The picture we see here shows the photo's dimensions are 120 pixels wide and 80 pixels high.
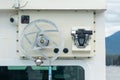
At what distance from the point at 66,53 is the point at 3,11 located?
0.81m

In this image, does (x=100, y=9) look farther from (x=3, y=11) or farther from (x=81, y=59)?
(x=3, y=11)

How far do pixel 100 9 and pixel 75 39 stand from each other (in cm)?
41

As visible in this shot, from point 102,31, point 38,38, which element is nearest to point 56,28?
point 38,38

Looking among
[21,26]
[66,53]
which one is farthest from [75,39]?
[21,26]

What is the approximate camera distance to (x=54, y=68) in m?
4.83

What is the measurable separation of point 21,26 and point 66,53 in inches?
21.2

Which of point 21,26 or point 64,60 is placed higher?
point 21,26

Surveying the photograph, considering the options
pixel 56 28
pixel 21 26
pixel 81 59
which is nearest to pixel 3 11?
pixel 21 26

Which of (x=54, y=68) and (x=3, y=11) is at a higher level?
(x=3, y=11)

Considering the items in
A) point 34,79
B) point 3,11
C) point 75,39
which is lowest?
point 34,79

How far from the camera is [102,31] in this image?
16.0ft

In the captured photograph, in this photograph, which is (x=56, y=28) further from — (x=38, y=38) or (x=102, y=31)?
(x=102, y=31)

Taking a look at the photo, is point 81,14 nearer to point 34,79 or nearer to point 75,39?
point 75,39

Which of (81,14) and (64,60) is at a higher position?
(81,14)
